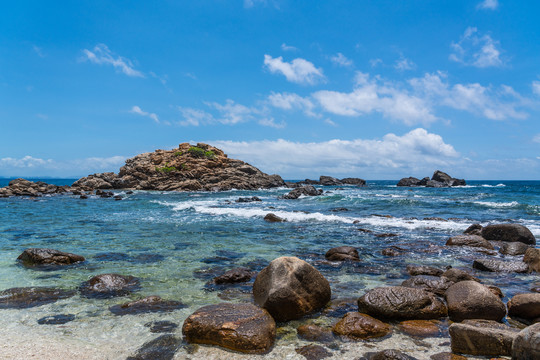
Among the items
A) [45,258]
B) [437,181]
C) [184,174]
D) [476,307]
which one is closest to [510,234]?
[476,307]

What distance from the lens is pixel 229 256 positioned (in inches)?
459

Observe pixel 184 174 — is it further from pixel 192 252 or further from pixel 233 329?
pixel 233 329

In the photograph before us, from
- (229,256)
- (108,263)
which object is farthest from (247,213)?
(108,263)

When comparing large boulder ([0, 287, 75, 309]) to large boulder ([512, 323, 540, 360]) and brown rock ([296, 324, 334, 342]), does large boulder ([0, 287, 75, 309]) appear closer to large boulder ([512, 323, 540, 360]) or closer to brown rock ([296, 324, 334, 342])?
brown rock ([296, 324, 334, 342])

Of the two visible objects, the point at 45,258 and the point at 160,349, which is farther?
the point at 45,258

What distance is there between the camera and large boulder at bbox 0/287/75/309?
271 inches

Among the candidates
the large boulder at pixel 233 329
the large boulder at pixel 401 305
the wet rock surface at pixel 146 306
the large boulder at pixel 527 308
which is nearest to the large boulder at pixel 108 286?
the wet rock surface at pixel 146 306

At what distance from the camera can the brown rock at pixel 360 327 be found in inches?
217

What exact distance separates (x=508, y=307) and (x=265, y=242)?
925 cm

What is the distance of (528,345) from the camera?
12.7 feet

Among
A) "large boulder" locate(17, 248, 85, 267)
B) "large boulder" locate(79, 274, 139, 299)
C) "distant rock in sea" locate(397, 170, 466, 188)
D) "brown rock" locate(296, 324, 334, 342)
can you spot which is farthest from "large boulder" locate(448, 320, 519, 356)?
"distant rock in sea" locate(397, 170, 466, 188)

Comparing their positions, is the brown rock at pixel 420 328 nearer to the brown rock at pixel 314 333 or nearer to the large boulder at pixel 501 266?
the brown rock at pixel 314 333

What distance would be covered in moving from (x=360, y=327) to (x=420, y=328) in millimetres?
1083

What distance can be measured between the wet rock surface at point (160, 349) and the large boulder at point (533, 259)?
990 cm
